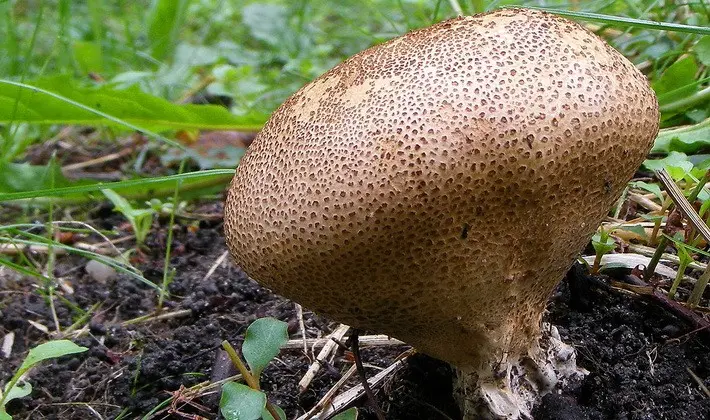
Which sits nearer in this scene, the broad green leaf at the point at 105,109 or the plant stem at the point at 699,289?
the plant stem at the point at 699,289

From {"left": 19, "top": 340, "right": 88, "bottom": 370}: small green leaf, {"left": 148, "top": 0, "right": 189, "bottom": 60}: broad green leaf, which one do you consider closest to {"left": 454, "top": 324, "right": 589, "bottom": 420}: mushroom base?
{"left": 19, "top": 340, "right": 88, "bottom": 370}: small green leaf

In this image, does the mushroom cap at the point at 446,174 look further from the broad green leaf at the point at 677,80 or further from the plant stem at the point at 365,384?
the broad green leaf at the point at 677,80

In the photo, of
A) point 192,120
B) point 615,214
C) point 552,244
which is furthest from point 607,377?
point 192,120

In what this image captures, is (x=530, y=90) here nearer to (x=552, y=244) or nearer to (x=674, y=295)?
(x=552, y=244)

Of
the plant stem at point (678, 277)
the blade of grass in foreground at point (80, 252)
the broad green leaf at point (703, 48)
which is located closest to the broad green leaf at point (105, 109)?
the blade of grass in foreground at point (80, 252)

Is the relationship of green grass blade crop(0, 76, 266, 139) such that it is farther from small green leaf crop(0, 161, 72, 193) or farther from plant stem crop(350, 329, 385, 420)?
plant stem crop(350, 329, 385, 420)
